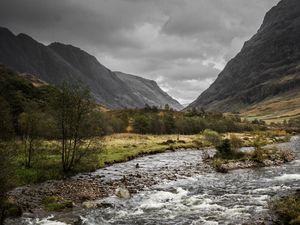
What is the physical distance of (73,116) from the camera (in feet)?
158

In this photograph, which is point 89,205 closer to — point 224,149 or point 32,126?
point 32,126

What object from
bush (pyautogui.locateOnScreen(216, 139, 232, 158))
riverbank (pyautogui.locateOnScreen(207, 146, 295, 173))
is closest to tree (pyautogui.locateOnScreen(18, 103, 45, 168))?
riverbank (pyautogui.locateOnScreen(207, 146, 295, 173))

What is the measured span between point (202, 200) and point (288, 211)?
980cm

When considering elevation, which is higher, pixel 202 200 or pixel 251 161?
pixel 251 161

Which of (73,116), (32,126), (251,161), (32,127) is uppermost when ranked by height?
(73,116)

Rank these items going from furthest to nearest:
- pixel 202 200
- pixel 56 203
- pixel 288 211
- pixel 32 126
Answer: pixel 32 126 → pixel 202 200 → pixel 56 203 → pixel 288 211

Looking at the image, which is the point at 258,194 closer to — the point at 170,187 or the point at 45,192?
the point at 170,187

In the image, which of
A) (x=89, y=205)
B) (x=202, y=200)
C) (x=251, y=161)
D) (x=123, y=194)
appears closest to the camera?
(x=89, y=205)

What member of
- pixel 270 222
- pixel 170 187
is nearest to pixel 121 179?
pixel 170 187

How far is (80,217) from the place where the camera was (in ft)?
92.6

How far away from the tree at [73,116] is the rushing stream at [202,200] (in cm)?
511

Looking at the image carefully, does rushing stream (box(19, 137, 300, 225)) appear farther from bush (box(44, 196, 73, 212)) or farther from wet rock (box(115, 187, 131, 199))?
bush (box(44, 196, 73, 212))

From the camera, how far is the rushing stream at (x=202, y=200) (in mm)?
27203

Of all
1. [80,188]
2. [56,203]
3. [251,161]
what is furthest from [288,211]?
[251,161]
